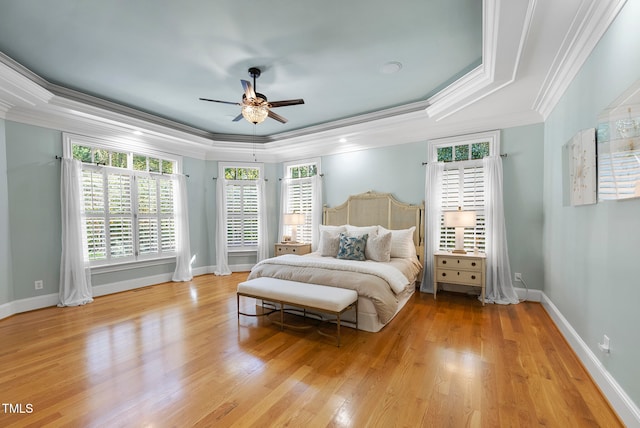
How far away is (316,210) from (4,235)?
466cm

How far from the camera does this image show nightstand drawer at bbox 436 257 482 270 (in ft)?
12.8

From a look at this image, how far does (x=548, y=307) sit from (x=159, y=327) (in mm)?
4814

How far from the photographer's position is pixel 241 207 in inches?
251

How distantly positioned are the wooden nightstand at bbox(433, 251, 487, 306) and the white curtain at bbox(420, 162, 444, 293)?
1.14 ft

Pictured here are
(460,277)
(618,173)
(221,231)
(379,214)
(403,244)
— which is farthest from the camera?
(221,231)

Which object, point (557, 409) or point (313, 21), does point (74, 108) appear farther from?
point (557, 409)

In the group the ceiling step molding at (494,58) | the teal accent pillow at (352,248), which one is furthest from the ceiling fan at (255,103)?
the teal accent pillow at (352,248)

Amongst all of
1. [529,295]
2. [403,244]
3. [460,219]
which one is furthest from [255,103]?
[529,295]

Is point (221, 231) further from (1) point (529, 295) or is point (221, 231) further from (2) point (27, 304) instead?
(1) point (529, 295)

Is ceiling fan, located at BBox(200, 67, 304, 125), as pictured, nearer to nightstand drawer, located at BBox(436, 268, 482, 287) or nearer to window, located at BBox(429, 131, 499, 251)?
window, located at BBox(429, 131, 499, 251)

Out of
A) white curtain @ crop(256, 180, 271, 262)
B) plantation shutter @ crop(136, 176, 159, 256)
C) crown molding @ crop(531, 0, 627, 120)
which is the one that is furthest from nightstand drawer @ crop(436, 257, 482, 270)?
plantation shutter @ crop(136, 176, 159, 256)

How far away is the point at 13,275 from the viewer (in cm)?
373

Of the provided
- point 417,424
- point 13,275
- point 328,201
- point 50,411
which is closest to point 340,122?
point 328,201

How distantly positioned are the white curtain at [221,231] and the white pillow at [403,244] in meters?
3.69
